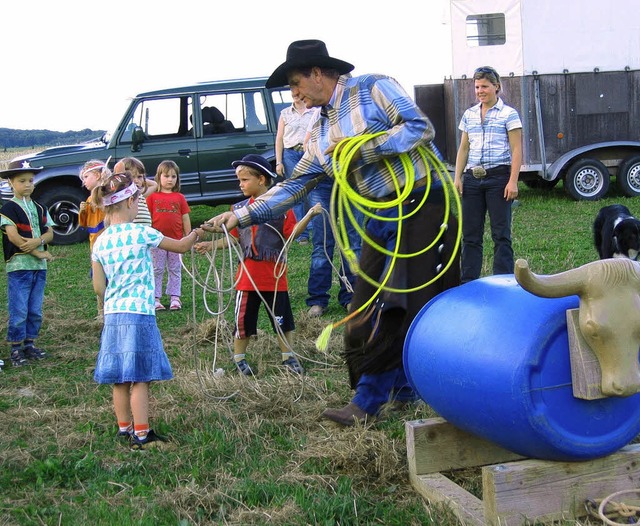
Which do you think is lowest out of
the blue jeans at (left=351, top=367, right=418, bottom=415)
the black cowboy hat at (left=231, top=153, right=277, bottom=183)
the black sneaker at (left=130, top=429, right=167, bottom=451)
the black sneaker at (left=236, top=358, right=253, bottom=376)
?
the black sneaker at (left=130, top=429, right=167, bottom=451)

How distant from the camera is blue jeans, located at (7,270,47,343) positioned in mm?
6605

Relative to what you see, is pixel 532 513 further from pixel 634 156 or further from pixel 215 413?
pixel 634 156

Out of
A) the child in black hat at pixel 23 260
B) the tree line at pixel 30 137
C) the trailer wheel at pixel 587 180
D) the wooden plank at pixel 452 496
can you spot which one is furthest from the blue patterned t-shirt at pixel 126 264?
the tree line at pixel 30 137

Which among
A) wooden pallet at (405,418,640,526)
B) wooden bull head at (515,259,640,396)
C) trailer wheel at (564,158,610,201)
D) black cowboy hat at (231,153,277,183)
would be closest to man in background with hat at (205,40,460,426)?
wooden pallet at (405,418,640,526)

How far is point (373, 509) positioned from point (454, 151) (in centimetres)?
1170

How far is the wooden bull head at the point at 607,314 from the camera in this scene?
2977 mm

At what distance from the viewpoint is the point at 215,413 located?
4730 mm

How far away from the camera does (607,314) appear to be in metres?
2.97

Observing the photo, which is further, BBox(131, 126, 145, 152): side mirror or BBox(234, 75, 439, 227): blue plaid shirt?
BBox(131, 126, 145, 152): side mirror

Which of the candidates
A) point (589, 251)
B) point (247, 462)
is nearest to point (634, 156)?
point (589, 251)

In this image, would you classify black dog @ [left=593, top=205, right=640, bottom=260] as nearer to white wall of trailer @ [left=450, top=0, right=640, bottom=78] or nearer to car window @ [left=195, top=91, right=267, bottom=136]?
car window @ [left=195, top=91, right=267, bottom=136]

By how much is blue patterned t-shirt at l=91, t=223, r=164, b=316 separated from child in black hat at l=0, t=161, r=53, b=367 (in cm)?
233

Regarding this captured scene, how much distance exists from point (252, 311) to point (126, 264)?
61.0 inches

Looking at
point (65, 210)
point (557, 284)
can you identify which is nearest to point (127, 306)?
point (557, 284)
